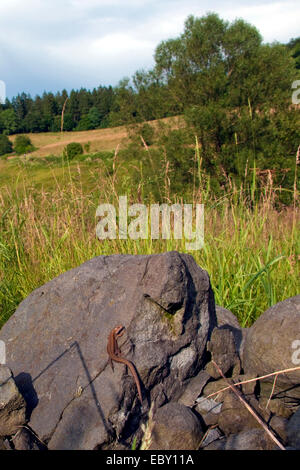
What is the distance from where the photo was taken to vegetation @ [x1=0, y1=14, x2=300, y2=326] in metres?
3.34

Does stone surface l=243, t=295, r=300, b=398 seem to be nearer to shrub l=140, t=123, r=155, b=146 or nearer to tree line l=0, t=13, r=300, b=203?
tree line l=0, t=13, r=300, b=203

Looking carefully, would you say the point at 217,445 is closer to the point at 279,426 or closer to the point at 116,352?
the point at 279,426

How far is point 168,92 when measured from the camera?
43.0 ft

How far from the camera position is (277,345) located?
1.92 metres

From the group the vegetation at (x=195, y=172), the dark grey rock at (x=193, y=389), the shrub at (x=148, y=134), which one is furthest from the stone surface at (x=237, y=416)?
the shrub at (x=148, y=134)

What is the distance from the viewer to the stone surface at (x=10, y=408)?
1.74 meters

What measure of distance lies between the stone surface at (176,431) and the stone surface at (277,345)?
0.46 meters

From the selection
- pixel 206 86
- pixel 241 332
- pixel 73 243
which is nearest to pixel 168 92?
pixel 206 86

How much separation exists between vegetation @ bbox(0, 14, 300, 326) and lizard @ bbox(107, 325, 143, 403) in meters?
1.10

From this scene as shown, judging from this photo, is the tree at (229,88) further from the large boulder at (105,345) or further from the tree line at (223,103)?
the large boulder at (105,345)

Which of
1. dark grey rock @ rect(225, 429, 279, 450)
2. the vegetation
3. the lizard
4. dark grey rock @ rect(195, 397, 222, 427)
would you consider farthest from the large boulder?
the vegetation

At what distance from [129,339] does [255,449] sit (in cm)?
70

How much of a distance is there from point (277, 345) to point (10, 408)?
1.26m

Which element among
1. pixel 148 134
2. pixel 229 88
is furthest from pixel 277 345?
pixel 148 134
